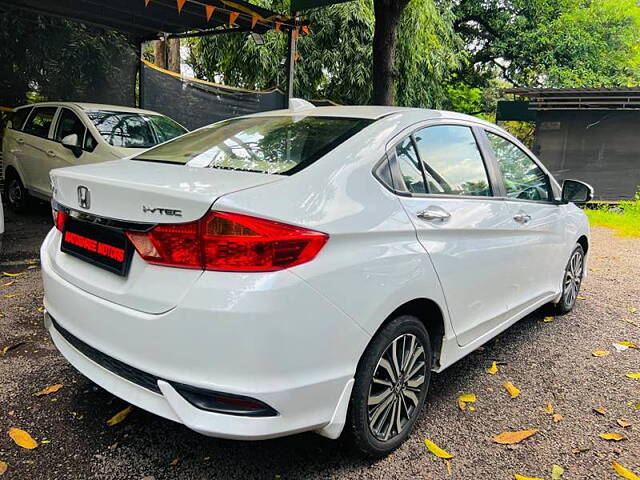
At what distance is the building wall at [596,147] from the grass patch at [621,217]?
2.46 ft

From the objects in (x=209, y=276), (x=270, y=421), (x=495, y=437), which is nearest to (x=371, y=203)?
(x=209, y=276)

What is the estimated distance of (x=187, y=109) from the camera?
9344 mm

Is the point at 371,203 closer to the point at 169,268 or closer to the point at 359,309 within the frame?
the point at 359,309

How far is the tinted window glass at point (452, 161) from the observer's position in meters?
2.58

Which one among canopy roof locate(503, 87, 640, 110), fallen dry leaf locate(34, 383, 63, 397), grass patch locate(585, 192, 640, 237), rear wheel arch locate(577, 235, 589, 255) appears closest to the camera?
fallen dry leaf locate(34, 383, 63, 397)

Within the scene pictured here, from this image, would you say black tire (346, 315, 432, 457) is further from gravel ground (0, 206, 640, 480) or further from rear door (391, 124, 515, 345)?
rear door (391, 124, 515, 345)

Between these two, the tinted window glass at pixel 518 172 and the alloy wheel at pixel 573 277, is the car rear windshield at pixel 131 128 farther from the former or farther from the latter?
the alloy wheel at pixel 573 277

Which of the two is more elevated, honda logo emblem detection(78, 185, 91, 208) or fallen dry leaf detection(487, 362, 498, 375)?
honda logo emblem detection(78, 185, 91, 208)

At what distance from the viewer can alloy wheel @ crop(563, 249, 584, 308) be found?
4.34 metres

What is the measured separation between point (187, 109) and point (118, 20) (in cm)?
208

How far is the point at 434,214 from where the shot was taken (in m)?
2.37

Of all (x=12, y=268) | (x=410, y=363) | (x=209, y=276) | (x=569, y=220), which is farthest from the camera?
(x=12, y=268)

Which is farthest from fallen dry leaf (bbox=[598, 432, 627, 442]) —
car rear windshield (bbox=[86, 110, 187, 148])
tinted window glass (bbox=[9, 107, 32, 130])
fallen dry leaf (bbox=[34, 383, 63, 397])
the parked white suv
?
tinted window glass (bbox=[9, 107, 32, 130])

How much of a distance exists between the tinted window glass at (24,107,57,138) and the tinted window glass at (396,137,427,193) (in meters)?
6.12
